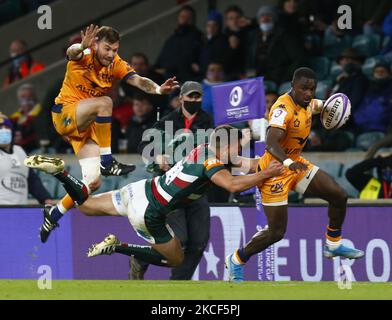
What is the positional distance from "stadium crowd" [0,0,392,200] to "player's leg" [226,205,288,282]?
4012 mm

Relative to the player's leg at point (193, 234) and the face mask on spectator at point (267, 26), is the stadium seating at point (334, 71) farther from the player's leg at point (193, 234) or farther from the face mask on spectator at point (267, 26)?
the player's leg at point (193, 234)

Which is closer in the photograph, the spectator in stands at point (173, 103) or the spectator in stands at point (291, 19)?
the spectator in stands at point (173, 103)

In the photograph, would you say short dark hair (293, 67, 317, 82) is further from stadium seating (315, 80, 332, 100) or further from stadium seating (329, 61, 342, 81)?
stadium seating (329, 61, 342, 81)

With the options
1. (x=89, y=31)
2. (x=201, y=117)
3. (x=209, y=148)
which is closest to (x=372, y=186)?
(x=201, y=117)

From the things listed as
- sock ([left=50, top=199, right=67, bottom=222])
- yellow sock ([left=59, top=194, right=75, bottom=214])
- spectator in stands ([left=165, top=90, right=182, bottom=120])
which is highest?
spectator in stands ([left=165, top=90, right=182, bottom=120])

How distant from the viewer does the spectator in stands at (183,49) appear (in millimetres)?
20516

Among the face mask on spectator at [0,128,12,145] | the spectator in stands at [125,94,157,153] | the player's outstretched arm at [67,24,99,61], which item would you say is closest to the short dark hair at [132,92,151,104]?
the spectator in stands at [125,94,157,153]

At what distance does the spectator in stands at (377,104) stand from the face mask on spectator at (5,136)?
4845 mm

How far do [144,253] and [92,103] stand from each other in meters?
1.75

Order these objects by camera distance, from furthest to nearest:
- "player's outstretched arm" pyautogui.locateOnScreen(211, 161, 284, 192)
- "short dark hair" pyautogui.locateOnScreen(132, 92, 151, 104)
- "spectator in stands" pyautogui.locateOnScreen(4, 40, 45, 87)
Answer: "spectator in stands" pyautogui.locateOnScreen(4, 40, 45, 87), "short dark hair" pyautogui.locateOnScreen(132, 92, 151, 104), "player's outstretched arm" pyautogui.locateOnScreen(211, 161, 284, 192)

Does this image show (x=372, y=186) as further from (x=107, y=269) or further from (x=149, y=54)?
(x=149, y=54)

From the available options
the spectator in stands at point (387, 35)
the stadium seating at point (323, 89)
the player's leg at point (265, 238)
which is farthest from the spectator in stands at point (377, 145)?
the player's leg at point (265, 238)

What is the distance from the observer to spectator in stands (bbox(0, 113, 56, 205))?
17.4 meters

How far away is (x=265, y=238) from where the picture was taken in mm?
14586
